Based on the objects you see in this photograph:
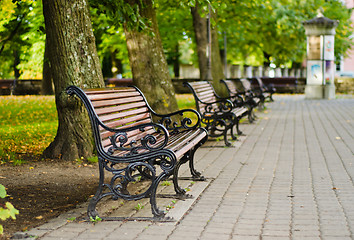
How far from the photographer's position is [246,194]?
6.11m

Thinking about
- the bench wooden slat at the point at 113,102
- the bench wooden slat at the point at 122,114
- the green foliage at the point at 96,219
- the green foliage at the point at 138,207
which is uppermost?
the bench wooden slat at the point at 113,102

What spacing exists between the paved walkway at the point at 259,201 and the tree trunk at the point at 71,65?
1.74m

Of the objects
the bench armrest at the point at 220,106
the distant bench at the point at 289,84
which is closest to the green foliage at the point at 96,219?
the bench armrest at the point at 220,106

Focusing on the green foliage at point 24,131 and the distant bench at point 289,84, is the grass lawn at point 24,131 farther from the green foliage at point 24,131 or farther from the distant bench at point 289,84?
the distant bench at point 289,84

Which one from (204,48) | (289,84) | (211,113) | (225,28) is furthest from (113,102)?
(289,84)

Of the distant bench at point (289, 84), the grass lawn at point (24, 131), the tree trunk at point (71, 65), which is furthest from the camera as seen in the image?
the distant bench at point (289, 84)

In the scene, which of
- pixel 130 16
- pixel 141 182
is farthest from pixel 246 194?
pixel 130 16

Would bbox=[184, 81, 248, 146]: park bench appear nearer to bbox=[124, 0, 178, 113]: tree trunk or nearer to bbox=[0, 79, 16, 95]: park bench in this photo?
bbox=[124, 0, 178, 113]: tree trunk

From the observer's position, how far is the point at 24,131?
12234 mm

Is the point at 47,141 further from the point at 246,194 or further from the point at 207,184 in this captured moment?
the point at 246,194

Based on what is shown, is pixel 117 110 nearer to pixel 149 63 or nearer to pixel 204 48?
pixel 149 63

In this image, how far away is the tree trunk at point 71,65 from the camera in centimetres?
804

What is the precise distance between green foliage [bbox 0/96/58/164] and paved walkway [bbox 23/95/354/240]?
2.81 metres

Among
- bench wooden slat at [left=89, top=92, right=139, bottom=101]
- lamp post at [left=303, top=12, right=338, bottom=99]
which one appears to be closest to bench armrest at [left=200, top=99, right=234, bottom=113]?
bench wooden slat at [left=89, top=92, right=139, bottom=101]
